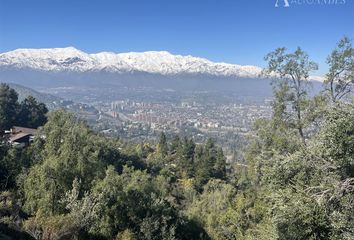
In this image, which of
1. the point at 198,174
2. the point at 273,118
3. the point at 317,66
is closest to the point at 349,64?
the point at 317,66

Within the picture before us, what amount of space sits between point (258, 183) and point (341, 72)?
803cm

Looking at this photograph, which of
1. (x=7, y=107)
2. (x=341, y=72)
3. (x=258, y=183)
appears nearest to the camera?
(x=341, y=72)

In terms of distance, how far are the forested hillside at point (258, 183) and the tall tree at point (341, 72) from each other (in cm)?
4

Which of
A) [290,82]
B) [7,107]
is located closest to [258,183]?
[290,82]

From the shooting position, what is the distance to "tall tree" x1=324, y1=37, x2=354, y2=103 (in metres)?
14.6

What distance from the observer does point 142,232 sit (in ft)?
62.1

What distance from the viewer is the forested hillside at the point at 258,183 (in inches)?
315

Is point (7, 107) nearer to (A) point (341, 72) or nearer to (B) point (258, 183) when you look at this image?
(B) point (258, 183)

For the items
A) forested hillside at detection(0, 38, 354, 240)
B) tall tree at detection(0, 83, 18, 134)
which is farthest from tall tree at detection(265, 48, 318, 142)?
tall tree at detection(0, 83, 18, 134)

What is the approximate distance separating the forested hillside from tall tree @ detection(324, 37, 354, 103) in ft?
0.13

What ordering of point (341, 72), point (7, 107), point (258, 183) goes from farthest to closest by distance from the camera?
point (7, 107)
point (258, 183)
point (341, 72)

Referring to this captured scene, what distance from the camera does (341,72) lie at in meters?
14.9

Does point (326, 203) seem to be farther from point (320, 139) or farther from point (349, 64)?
point (349, 64)

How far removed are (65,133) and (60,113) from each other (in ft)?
5.98
